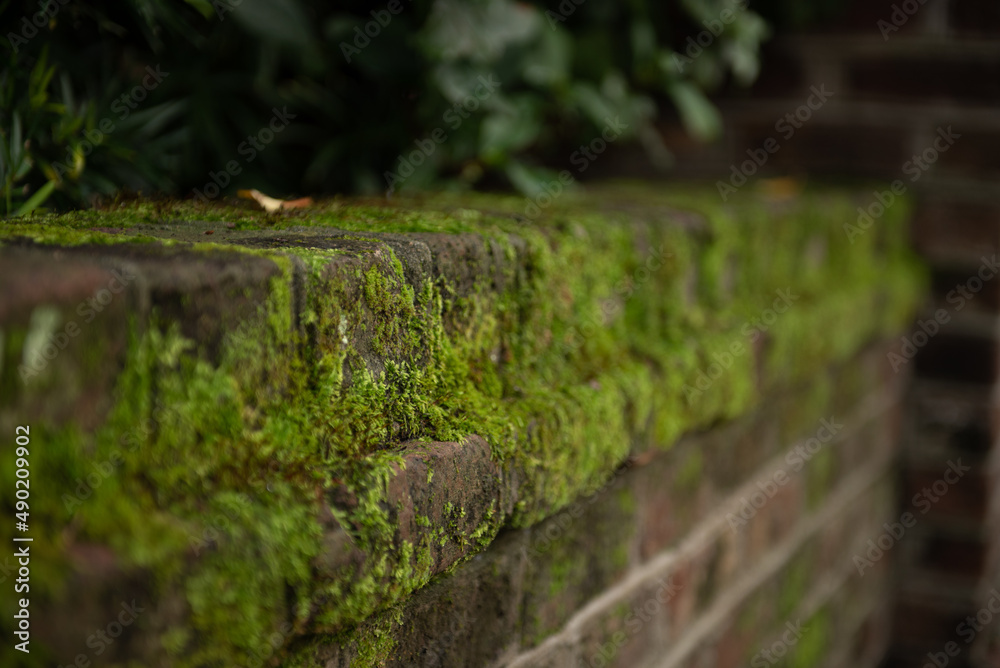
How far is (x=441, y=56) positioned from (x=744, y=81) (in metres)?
1.43

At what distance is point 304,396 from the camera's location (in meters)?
0.86

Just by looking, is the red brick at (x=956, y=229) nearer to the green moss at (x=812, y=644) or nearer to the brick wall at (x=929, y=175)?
the brick wall at (x=929, y=175)

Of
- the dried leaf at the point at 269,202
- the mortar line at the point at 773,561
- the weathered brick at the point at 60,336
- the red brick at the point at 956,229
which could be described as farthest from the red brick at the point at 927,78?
the weathered brick at the point at 60,336

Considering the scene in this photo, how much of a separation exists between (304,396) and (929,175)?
2.51 m

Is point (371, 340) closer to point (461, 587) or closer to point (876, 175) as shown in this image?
point (461, 587)

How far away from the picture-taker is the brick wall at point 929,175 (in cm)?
266

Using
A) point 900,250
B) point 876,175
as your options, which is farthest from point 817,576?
point 876,175

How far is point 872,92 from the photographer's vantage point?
2.76 metres

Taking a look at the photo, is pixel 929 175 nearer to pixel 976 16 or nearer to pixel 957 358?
pixel 976 16

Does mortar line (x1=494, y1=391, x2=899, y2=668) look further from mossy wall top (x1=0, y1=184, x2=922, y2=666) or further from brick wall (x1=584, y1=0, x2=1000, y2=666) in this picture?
brick wall (x1=584, y1=0, x2=1000, y2=666)

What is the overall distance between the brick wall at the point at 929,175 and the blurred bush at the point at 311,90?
57 centimetres

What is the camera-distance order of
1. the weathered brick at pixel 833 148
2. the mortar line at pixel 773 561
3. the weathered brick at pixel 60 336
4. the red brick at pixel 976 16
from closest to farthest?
the weathered brick at pixel 60 336
the mortar line at pixel 773 561
the red brick at pixel 976 16
the weathered brick at pixel 833 148

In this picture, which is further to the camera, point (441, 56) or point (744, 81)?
point (744, 81)

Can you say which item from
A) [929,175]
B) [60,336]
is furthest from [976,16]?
[60,336]
